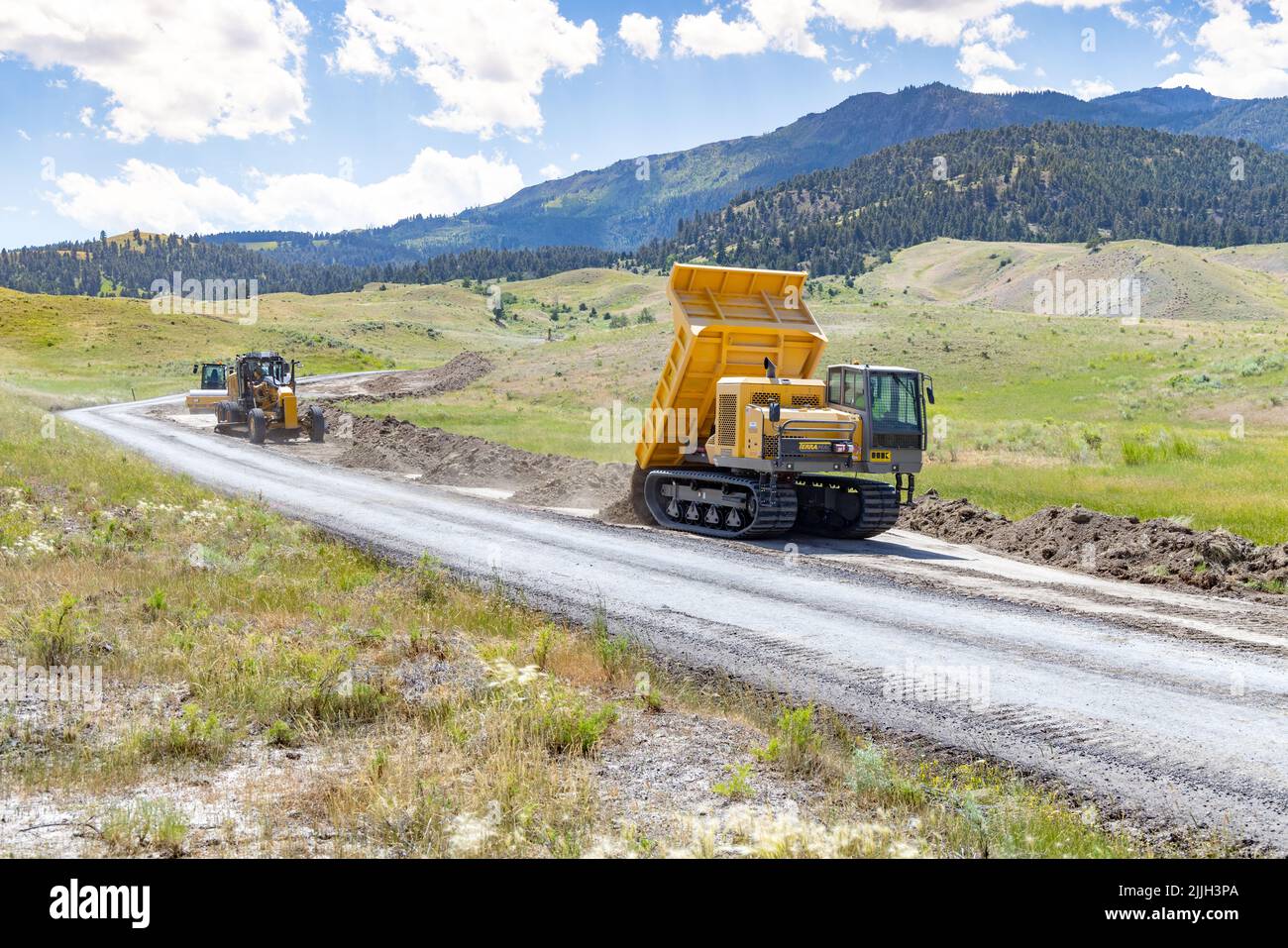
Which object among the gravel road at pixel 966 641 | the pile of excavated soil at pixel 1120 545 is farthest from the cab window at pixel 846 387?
the pile of excavated soil at pixel 1120 545

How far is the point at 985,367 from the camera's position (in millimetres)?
62281

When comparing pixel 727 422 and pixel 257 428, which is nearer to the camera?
pixel 727 422

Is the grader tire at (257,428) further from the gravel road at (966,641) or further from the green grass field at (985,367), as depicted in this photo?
the gravel road at (966,641)

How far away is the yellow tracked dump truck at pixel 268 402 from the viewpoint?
37.7 m

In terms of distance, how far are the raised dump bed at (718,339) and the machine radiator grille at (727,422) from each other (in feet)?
2.55

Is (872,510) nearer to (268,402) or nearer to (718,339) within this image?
(718,339)

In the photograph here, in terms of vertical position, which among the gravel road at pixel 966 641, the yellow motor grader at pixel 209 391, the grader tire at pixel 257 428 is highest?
the yellow motor grader at pixel 209 391

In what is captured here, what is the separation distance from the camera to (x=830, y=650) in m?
10.8

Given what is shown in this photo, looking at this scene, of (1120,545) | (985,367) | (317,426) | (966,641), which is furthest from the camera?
(985,367)

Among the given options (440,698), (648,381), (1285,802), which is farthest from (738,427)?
(648,381)

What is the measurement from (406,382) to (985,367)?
3766cm

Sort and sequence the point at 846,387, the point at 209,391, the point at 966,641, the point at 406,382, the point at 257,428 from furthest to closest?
the point at 406,382 → the point at 209,391 → the point at 257,428 → the point at 846,387 → the point at 966,641

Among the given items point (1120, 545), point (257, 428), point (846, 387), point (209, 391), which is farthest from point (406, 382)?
point (1120, 545)

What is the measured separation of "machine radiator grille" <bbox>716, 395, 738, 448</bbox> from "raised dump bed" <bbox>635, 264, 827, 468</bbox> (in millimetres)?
776
